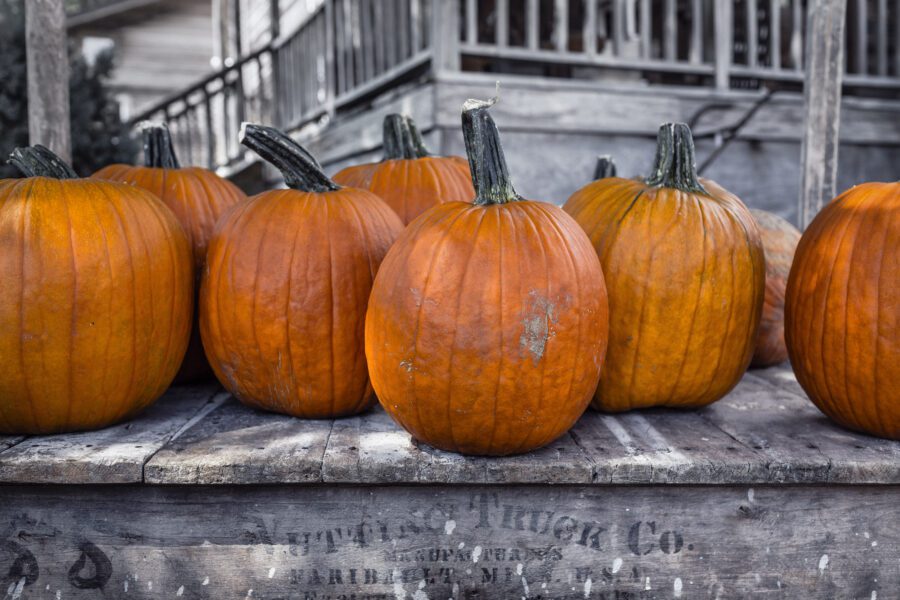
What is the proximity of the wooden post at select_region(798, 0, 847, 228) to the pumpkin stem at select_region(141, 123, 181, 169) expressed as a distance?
7.99 feet

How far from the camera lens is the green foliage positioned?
5.41m

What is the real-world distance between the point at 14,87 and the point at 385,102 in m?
2.67

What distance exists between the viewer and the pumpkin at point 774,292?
7.86ft

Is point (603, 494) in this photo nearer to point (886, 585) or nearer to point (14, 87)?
point (886, 585)

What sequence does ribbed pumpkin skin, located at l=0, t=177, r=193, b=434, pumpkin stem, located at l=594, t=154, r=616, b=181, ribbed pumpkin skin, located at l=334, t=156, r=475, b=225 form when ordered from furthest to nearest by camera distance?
pumpkin stem, located at l=594, t=154, r=616, b=181 → ribbed pumpkin skin, located at l=334, t=156, r=475, b=225 → ribbed pumpkin skin, located at l=0, t=177, r=193, b=434

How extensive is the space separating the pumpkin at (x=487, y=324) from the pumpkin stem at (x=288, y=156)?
15.4 inches

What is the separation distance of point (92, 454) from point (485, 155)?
1010mm

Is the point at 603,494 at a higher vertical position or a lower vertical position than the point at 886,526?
higher

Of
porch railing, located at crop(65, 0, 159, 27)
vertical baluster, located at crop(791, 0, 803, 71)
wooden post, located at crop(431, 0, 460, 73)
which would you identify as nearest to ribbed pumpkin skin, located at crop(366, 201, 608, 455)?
wooden post, located at crop(431, 0, 460, 73)

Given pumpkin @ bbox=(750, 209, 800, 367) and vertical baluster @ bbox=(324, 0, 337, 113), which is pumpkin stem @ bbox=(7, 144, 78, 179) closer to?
pumpkin @ bbox=(750, 209, 800, 367)

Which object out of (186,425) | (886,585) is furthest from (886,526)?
(186,425)

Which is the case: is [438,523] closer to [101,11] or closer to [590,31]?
[590,31]

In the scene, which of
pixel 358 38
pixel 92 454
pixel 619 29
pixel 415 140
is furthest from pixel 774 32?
pixel 92 454

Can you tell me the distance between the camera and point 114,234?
5.40 ft
